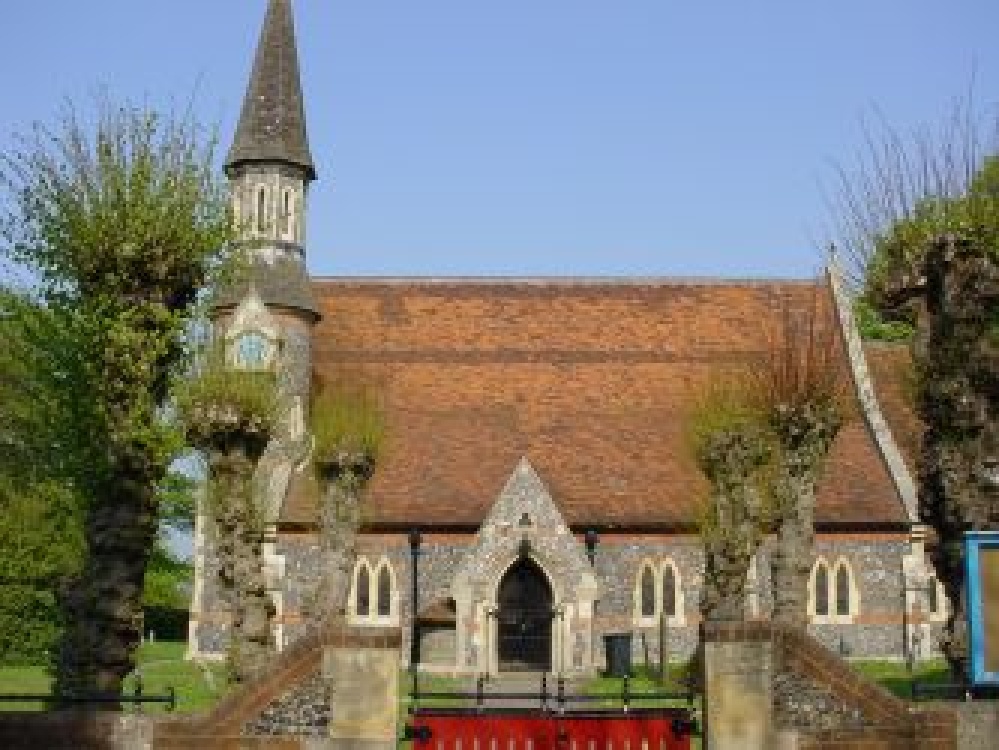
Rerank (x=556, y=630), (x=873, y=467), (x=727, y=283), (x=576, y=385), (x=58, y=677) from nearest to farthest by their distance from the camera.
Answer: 1. (x=58, y=677)
2. (x=556, y=630)
3. (x=873, y=467)
4. (x=576, y=385)
5. (x=727, y=283)

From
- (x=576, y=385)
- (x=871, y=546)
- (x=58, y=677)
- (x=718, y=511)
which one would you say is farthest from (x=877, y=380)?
(x=58, y=677)

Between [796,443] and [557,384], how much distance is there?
15.4 meters

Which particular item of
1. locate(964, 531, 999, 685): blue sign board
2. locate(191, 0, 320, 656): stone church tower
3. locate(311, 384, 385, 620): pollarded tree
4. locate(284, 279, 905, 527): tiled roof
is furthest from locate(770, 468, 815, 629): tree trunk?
locate(191, 0, 320, 656): stone church tower

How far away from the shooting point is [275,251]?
119 feet

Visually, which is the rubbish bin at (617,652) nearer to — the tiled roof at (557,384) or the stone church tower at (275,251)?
the tiled roof at (557,384)

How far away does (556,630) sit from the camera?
30.4 m

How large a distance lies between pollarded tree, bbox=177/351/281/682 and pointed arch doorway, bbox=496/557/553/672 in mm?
13598

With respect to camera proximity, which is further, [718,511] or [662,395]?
[662,395]

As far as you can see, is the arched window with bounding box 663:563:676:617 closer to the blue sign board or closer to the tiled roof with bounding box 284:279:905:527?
the tiled roof with bounding box 284:279:905:527

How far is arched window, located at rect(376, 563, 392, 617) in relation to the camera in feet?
106

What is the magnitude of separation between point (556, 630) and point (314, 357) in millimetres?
11128

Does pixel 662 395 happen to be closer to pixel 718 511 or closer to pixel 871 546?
pixel 871 546

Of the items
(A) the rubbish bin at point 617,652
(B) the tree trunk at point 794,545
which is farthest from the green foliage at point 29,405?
(B) the tree trunk at point 794,545

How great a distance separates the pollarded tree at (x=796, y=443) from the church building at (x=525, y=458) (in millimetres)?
7781
